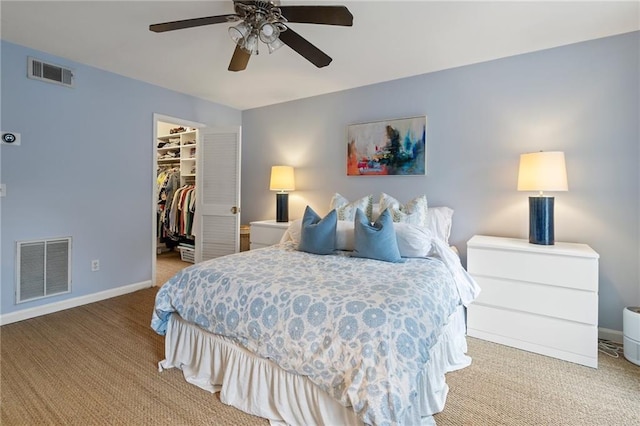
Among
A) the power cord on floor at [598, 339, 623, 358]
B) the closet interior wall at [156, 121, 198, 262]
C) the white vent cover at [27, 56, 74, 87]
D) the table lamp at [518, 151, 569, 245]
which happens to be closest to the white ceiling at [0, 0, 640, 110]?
the white vent cover at [27, 56, 74, 87]

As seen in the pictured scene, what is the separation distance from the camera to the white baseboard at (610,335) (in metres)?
2.44

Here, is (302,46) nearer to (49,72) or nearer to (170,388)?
(170,388)

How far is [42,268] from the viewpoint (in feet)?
9.57

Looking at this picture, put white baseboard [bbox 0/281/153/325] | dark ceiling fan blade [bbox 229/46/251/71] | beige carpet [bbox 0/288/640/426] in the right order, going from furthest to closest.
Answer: white baseboard [bbox 0/281/153/325] → dark ceiling fan blade [bbox 229/46/251/71] → beige carpet [bbox 0/288/640/426]

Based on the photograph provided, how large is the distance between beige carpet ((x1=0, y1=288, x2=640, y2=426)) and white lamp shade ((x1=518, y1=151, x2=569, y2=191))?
126 cm

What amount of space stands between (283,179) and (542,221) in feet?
8.91

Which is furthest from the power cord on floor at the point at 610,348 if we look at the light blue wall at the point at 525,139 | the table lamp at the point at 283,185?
the table lamp at the point at 283,185

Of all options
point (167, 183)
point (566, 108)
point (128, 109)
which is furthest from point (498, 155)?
point (167, 183)

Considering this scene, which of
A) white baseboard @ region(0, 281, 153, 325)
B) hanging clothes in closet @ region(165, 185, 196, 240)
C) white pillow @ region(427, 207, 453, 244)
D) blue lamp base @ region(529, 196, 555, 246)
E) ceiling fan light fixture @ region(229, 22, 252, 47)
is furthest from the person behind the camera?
hanging clothes in closet @ region(165, 185, 196, 240)

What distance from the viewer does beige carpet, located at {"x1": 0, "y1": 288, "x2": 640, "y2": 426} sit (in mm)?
1609

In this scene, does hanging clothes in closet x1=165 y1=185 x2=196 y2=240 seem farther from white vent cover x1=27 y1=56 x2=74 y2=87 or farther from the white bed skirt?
the white bed skirt

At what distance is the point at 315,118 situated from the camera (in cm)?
397

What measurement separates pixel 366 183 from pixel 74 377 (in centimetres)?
298

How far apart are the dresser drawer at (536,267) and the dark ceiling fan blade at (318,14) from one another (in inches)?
77.1
